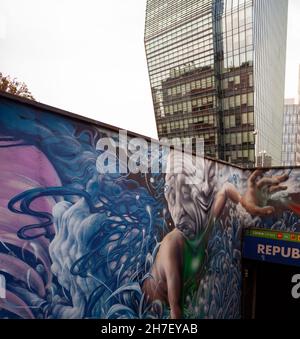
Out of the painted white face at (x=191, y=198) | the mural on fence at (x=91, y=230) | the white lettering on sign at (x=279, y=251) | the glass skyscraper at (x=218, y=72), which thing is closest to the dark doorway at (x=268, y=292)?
the white lettering on sign at (x=279, y=251)

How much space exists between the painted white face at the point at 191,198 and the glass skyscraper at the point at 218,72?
47310mm

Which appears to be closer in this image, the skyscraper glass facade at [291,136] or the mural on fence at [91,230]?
the mural on fence at [91,230]

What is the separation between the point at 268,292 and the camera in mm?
9109

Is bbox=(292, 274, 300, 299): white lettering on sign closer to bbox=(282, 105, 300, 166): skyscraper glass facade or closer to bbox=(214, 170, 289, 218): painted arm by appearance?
bbox=(214, 170, 289, 218): painted arm

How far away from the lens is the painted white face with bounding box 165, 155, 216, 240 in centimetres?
555

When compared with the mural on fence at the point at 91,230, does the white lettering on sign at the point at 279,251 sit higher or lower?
lower

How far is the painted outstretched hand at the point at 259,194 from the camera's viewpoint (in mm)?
8398

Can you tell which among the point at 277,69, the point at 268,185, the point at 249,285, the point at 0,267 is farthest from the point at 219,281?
the point at 277,69

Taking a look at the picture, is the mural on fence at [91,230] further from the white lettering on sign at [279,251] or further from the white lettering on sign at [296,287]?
the white lettering on sign at [296,287]

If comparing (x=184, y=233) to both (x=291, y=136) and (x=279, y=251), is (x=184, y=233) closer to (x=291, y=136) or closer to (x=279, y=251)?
(x=279, y=251)

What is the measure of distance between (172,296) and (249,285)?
4877 mm

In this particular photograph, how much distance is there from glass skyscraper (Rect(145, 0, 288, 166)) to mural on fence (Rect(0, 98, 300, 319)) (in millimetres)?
48270

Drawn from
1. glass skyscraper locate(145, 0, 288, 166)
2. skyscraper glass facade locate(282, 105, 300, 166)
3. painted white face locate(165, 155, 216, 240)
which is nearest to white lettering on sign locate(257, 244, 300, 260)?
painted white face locate(165, 155, 216, 240)
